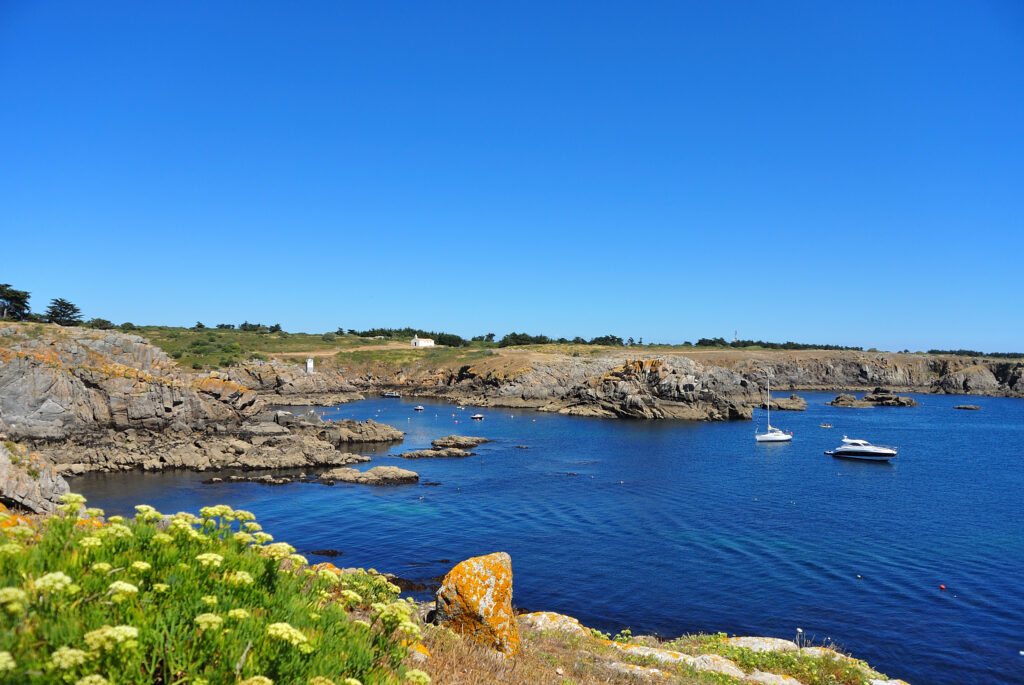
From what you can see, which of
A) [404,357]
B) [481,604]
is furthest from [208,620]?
[404,357]

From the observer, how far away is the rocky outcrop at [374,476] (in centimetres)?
4619

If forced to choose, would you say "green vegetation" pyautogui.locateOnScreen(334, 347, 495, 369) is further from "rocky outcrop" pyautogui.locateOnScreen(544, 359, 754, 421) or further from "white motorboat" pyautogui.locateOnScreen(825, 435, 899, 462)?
"white motorboat" pyautogui.locateOnScreen(825, 435, 899, 462)

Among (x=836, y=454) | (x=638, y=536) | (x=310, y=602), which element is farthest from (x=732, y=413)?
(x=310, y=602)

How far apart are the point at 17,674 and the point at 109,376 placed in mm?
60261

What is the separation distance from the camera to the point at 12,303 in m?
91.5

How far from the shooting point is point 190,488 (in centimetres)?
4162

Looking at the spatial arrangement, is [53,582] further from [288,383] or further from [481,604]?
[288,383]

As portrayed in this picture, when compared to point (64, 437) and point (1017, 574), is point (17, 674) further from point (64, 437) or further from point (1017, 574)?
point (64, 437)

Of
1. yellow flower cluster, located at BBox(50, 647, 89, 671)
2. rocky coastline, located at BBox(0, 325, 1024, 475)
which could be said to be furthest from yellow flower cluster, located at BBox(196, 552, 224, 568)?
rocky coastline, located at BBox(0, 325, 1024, 475)

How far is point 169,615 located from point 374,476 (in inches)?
1702

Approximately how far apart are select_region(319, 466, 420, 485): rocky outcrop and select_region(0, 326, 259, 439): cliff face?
20344 millimetres

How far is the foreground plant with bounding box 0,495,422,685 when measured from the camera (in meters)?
4.35

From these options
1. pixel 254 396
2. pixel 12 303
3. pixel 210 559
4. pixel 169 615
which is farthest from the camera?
pixel 12 303

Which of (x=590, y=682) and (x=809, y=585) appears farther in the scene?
(x=809, y=585)
